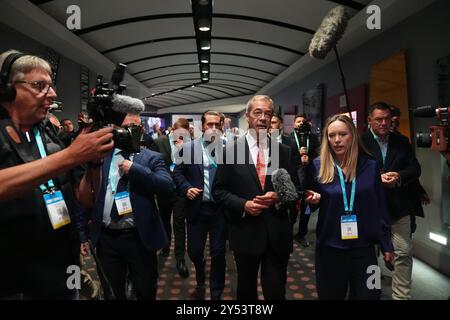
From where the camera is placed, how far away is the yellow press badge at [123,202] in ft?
6.17

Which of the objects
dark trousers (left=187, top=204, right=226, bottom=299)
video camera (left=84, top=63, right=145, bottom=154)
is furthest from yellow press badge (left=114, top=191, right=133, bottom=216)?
dark trousers (left=187, top=204, right=226, bottom=299)

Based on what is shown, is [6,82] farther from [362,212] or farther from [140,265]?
[362,212]

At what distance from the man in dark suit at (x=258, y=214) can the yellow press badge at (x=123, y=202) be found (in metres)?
0.62

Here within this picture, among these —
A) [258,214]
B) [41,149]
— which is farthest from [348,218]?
[41,149]

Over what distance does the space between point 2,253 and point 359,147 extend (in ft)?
6.62

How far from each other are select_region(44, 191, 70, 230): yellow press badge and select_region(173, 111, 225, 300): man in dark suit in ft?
5.07

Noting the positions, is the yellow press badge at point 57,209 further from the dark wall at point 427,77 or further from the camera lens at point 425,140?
the dark wall at point 427,77

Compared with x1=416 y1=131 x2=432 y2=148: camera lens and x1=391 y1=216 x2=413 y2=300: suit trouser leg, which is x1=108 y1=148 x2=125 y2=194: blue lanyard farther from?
x1=391 y1=216 x2=413 y2=300: suit trouser leg

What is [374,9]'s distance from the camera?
13.8 feet

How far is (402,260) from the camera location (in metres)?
2.57

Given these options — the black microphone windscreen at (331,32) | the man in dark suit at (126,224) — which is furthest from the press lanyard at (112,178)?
the black microphone windscreen at (331,32)

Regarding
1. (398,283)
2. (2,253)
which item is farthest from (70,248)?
(398,283)

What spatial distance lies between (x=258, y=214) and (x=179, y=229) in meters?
1.82

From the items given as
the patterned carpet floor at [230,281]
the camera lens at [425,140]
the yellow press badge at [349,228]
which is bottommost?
the patterned carpet floor at [230,281]
